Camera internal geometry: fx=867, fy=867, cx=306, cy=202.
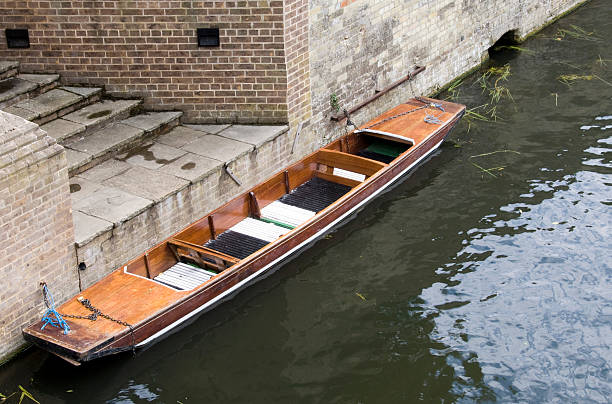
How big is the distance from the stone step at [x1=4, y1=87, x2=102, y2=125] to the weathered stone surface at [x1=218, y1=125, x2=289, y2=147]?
6.72ft

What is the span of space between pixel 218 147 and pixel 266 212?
1.19 m

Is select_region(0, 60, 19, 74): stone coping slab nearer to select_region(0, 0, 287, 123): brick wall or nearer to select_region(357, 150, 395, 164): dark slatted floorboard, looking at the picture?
→ select_region(0, 0, 287, 123): brick wall

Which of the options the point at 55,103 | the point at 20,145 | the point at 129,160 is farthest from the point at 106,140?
the point at 20,145

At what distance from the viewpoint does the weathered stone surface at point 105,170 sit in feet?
39.0

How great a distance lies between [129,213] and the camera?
36.3 ft

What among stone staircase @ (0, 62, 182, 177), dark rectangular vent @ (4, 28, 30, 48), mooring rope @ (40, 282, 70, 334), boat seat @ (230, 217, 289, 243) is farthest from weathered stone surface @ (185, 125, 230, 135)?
mooring rope @ (40, 282, 70, 334)

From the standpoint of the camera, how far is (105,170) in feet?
39.5

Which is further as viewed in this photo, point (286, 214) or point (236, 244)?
point (286, 214)

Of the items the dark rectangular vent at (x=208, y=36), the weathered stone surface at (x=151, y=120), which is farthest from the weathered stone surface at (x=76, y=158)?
the dark rectangular vent at (x=208, y=36)

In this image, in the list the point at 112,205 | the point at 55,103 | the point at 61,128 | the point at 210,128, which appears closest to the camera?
the point at 112,205

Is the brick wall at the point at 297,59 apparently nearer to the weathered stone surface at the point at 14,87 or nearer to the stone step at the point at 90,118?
the stone step at the point at 90,118

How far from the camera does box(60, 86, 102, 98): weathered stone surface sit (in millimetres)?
12906

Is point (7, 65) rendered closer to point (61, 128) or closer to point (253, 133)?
point (61, 128)

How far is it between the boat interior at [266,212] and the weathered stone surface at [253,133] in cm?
59
